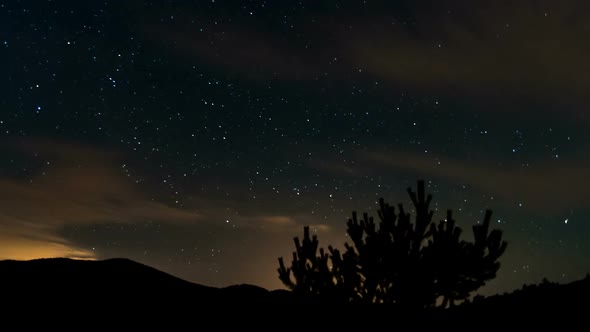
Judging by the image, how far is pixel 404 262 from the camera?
8.77m

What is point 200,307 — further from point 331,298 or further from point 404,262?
point 404,262

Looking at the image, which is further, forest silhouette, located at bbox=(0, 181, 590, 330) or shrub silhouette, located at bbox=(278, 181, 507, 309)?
shrub silhouette, located at bbox=(278, 181, 507, 309)

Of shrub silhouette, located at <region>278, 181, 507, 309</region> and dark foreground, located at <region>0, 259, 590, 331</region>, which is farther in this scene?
shrub silhouette, located at <region>278, 181, 507, 309</region>

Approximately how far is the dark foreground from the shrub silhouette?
1.55 metres

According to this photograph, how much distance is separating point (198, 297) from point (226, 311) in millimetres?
601

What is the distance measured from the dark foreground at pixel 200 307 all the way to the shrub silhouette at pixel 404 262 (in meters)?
1.55

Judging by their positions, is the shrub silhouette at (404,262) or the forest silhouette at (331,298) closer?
the forest silhouette at (331,298)

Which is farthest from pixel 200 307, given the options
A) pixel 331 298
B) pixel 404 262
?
pixel 404 262

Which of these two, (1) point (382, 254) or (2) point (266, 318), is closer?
(2) point (266, 318)

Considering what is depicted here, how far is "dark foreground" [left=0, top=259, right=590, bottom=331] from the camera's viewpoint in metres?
4.94

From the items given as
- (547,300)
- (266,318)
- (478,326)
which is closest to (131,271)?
(266,318)

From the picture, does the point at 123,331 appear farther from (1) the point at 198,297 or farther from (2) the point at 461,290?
(2) the point at 461,290

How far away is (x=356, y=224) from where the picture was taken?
9516 millimetres

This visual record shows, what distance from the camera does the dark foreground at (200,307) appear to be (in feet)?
16.2
